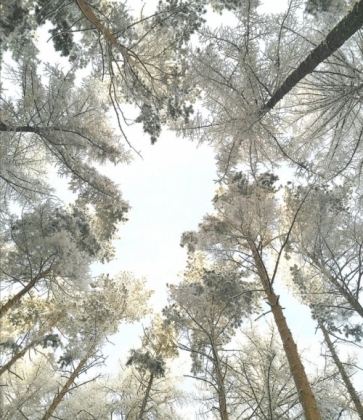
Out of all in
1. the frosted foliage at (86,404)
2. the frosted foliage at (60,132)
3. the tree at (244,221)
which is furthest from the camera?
the frosted foliage at (86,404)

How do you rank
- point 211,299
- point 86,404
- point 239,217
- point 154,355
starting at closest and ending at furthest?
point 239,217 → point 211,299 → point 154,355 → point 86,404

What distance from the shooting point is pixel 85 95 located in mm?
6309

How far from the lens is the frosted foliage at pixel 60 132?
5026 mm

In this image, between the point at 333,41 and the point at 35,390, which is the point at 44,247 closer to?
the point at 35,390

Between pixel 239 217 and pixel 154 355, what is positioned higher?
pixel 239 217

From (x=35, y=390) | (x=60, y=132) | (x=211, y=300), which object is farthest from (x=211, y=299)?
(x=35, y=390)

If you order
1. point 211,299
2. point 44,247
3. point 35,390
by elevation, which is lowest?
point 35,390

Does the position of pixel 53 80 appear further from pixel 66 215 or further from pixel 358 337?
pixel 358 337

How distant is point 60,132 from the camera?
17.4 ft

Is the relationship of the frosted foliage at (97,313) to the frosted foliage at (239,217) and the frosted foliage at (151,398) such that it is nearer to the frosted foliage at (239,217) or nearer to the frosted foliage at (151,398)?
the frosted foliage at (151,398)

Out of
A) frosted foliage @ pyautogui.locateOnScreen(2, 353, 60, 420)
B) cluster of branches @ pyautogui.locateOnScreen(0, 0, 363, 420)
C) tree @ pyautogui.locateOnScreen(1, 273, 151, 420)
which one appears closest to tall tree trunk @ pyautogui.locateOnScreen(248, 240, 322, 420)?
cluster of branches @ pyautogui.locateOnScreen(0, 0, 363, 420)

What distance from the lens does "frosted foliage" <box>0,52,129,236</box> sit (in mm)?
5026

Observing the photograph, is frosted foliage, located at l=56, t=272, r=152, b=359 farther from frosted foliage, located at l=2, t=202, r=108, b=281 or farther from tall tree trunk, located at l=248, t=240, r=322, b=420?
tall tree trunk, located at l=248, t=240, r=322, b=420

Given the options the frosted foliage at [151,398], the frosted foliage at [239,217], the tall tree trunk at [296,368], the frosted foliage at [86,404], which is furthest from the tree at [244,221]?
the frosted foliage at [86,404]
